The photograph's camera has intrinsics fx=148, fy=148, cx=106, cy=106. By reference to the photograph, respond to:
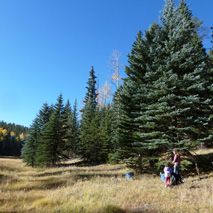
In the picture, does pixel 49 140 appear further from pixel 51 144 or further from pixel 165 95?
pixel 165 95

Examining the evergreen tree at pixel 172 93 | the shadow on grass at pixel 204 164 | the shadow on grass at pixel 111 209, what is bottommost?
the shadow on grass at pixel 111 209

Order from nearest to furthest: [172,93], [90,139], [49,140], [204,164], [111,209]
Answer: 1. [111,209]
2. [172,93]
3. [204,164]
4. [49,140]
5. [90,139]

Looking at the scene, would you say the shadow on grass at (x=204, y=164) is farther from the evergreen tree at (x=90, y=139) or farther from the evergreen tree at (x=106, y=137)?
the evergreen tree at (x=90, y=139)

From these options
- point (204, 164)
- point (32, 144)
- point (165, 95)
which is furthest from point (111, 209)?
point (32, 144)

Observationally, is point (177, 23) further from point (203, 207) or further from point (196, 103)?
point (203, 207)

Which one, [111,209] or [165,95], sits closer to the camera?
[111,209]

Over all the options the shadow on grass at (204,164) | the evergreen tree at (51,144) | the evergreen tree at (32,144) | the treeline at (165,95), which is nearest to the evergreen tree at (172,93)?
the treeline at (165,95)

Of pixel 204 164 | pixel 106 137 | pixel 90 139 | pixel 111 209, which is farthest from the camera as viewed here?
pixel 90 139

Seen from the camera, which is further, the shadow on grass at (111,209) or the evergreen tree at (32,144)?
the evergreen tree at (32,144)

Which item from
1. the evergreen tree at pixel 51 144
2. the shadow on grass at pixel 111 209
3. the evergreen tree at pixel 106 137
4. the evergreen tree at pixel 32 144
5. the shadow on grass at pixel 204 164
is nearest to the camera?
the shadow on grass at pixel 111 209

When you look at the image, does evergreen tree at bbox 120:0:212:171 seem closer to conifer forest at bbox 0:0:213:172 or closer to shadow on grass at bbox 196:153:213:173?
conifer forest at bbox 0:0:213:172

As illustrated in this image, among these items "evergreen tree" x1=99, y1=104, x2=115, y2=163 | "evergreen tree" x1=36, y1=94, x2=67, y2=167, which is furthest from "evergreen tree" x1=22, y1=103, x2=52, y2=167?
"evergreen tree" x1=99, y1=104, x2=115, y2=163

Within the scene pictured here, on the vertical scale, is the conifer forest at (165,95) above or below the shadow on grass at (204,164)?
above

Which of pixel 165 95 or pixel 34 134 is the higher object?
pixel 165 95
